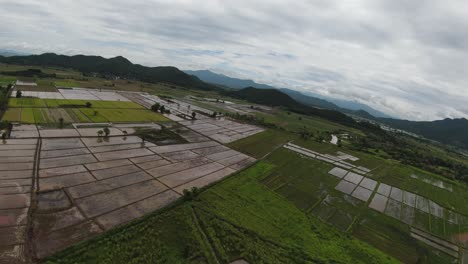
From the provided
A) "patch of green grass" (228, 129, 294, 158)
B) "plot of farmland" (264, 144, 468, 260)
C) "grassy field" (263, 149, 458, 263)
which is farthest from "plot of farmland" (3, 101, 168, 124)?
"grassy field" (263, 149, 458, 263)

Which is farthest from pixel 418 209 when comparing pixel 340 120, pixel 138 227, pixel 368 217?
pixel 340 120

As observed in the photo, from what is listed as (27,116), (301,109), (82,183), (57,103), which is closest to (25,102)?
(57,103)

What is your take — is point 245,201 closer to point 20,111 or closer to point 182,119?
point 182,119

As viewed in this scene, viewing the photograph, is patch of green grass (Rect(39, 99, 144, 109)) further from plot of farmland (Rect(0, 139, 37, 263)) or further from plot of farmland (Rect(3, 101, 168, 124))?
plot of farmland (Rect(0, 139, 37, 263))

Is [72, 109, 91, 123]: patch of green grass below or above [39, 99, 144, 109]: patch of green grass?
below

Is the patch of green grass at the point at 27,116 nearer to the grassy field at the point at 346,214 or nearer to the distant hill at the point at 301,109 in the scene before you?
the grassy field at the point at 346,214

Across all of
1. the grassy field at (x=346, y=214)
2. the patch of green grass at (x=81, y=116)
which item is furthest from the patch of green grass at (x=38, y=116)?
the grassy field at (x=346, y=214)

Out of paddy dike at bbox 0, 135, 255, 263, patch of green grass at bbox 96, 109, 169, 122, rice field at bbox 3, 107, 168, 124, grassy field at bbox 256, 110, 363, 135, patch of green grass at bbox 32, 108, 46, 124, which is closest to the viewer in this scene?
paddy dike at bbox 0, 135, 255, 263

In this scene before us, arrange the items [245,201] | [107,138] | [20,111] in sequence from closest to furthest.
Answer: [245,201]
[107,138]
[20,111]
